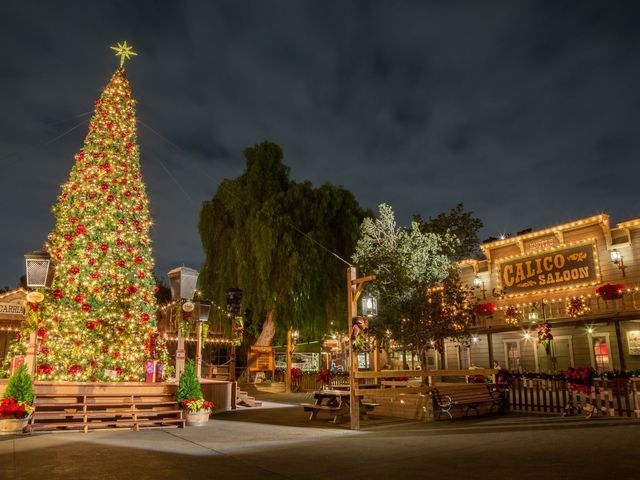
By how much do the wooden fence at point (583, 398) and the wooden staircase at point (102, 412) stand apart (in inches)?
369

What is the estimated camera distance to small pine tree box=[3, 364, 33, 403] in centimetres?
941

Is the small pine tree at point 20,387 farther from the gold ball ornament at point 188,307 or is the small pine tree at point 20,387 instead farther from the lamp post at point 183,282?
the gold ball ornament at point 188,307

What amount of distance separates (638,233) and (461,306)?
24.3 ft

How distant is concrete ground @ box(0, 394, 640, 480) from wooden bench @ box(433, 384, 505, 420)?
4.04ft

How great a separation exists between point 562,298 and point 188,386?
15.3 metres

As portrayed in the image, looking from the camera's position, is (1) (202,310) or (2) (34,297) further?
(1) (202,310)

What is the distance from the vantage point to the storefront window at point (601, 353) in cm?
1853

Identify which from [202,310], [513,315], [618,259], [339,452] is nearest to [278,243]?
[202,310]

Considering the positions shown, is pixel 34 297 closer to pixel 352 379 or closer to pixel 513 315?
pixel 352 379

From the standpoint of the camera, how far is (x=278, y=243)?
74.5 ft

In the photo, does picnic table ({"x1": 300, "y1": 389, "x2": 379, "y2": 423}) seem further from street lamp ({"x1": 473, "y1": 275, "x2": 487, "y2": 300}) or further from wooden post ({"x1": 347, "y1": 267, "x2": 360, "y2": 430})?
street lamp ({"x1": 473, "y1": 275, "x2": 487, "y2": 300})

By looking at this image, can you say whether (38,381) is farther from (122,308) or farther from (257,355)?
(257,355)

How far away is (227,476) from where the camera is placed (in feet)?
19.3

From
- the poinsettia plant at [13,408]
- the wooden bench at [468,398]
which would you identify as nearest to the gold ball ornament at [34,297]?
the poinsettia plant at [13,408]
